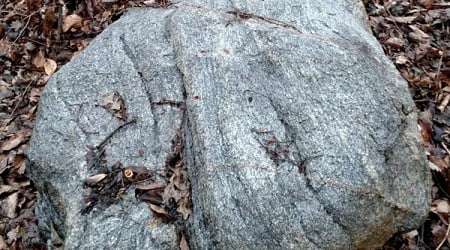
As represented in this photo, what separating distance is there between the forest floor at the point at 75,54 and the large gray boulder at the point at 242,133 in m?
0.51

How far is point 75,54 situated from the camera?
5008 mm

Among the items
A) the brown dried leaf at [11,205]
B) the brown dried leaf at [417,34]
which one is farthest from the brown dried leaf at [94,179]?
the brown dried leaf at [417,34]

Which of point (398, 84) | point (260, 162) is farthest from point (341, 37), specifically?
point (260, 162)

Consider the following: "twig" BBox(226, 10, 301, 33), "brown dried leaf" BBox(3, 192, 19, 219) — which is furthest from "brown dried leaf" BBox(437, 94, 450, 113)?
"brown dried leaf" BBox(3, 192, 19, 219)

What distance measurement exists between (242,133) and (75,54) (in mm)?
2838

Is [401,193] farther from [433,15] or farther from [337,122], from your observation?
[433,15]

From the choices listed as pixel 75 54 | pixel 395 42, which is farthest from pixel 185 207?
pixel 395 42

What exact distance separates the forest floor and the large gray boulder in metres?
0.51

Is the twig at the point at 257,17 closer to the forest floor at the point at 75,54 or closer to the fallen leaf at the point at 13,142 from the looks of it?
the forest floor at the point at 75,54

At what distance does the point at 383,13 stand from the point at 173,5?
2.51 m

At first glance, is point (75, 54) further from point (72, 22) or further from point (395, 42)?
point (395, 42)

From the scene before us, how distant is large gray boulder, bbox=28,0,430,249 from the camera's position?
2703 mm

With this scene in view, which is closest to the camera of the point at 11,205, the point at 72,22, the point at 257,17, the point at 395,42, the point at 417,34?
the point at 257,17

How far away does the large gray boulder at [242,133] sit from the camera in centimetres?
270
